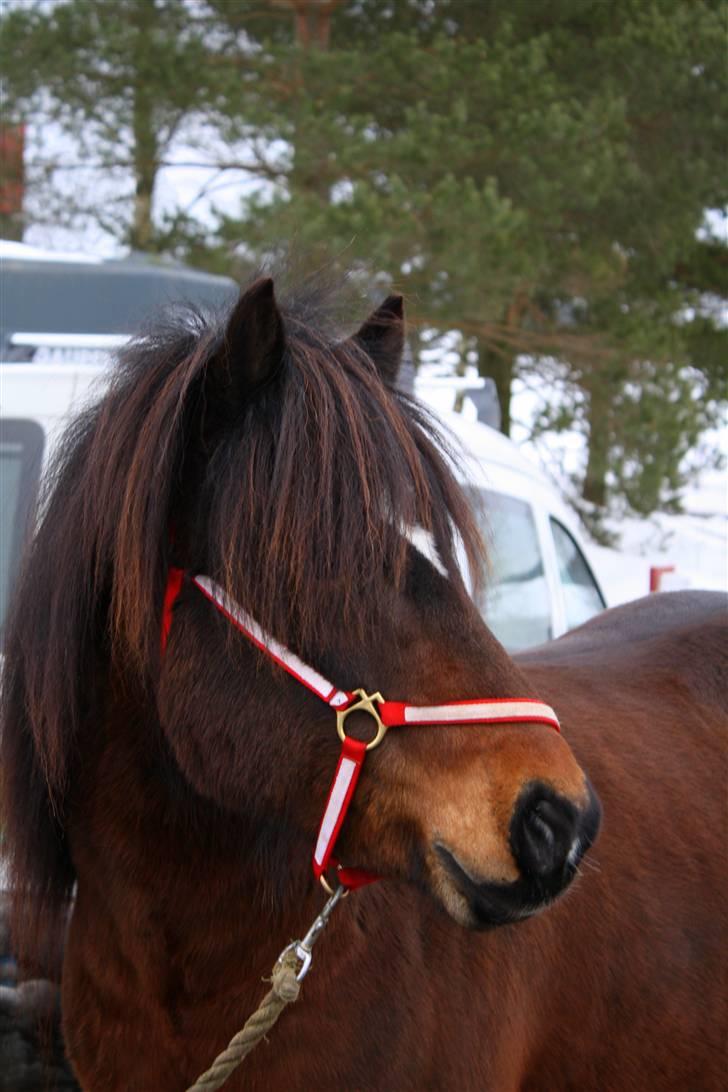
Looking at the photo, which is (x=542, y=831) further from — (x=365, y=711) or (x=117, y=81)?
(x=117, y=81)

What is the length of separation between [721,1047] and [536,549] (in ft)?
9.02

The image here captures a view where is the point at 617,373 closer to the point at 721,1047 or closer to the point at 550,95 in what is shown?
the point at 550,95

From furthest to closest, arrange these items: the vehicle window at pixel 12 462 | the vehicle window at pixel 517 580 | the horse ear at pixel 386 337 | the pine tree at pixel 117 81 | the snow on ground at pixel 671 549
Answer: the snow on ground at pixel 671 549
the pine tree at pixel 117 81
the vehicle window at pixel 517 580
the vehicle window at pixel 12 462
the horse ear at pixel 386 337

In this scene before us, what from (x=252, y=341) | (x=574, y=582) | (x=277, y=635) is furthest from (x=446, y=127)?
(x=277, y=635)

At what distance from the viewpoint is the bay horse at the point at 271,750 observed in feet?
5.47

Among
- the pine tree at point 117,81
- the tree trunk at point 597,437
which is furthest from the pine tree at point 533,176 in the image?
the pine tree at point 117,81

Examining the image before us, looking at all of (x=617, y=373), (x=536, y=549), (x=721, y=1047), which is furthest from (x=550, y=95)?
(x=721, y=1047)

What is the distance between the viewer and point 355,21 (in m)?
12.4

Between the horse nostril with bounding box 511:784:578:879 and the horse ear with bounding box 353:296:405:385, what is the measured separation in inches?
30.7

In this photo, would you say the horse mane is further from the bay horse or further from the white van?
the white van

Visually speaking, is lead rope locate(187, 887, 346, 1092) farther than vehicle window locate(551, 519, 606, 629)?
No

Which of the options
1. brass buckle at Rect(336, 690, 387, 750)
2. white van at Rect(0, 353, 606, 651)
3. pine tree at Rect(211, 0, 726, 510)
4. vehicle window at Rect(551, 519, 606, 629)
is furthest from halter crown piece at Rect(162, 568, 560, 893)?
pine tree at Rect(211, 0, 726, 510)

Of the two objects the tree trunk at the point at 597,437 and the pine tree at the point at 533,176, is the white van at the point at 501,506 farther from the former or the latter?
the tree trunk at the point at 597,437

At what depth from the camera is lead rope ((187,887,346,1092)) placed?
1.75m
